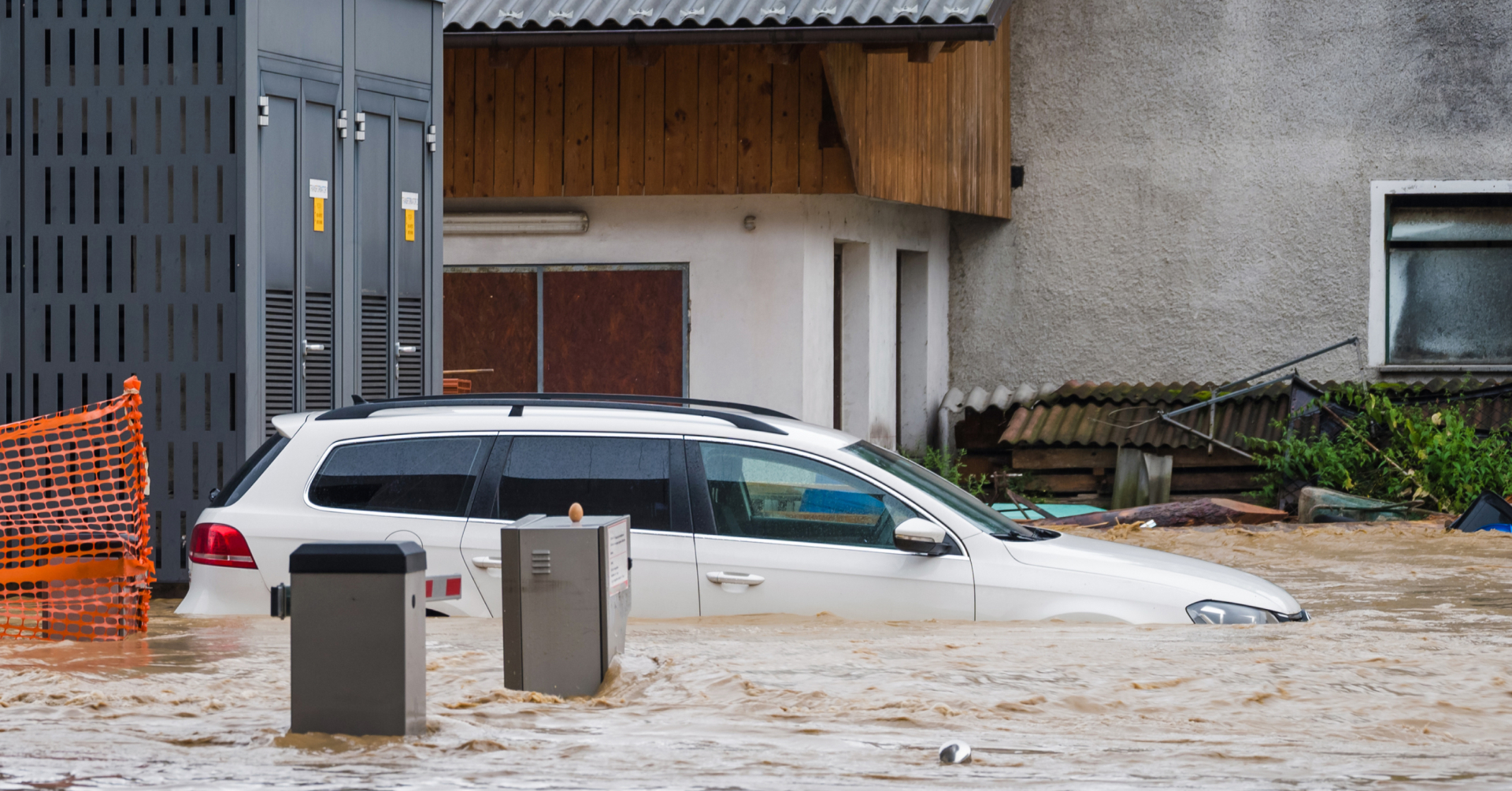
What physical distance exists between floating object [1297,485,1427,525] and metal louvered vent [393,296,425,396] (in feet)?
23.1

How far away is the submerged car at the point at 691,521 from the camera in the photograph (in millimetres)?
7418

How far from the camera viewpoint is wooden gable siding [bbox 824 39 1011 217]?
46.5ft

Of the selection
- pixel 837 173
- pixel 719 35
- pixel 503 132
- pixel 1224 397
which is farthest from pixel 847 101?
pixel 1224 397

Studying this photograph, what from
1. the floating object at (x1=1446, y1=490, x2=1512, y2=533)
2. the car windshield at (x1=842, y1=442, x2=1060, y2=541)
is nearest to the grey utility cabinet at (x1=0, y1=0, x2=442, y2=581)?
the car windshield at (x1=842, y1=442, x2=1060, y2=541)

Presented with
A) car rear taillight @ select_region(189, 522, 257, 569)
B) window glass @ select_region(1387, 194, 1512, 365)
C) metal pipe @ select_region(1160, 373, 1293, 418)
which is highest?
window glass @ select_region(1387, 194, 1512, 365)

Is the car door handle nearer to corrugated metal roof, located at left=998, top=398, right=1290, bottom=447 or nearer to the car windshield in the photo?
the car windshield

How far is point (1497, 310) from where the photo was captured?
17.3 m

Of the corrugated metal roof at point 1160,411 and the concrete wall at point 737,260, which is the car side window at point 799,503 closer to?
the concrete wall at point 737,260

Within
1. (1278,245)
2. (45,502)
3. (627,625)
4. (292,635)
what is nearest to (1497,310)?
(1278,245)

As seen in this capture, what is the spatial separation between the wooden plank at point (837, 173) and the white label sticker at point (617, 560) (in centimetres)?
823

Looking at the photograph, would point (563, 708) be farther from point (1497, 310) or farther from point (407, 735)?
point (1497, 310)

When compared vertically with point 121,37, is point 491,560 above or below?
below

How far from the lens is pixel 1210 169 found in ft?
57.5

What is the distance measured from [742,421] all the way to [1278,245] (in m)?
11.2
